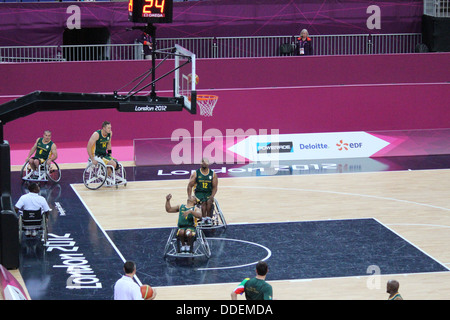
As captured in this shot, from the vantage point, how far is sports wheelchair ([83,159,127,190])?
21.9 meters

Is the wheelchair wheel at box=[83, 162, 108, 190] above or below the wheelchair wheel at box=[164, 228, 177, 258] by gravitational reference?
above

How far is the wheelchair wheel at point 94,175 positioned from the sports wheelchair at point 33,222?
4736mm

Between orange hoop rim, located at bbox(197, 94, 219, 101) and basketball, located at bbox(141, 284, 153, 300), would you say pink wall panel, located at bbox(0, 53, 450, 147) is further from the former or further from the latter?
basketball, located at bbox(141, 284, 153, 300)

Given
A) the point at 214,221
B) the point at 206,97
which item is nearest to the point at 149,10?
the point at 214,221

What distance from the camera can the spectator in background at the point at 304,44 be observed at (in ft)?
100

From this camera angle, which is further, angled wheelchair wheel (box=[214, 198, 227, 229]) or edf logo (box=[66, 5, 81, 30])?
edf logo (box=[66, 5, 81, 30])

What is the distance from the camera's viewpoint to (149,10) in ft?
49.5

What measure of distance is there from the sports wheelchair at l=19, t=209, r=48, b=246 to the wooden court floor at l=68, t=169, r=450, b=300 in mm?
1892

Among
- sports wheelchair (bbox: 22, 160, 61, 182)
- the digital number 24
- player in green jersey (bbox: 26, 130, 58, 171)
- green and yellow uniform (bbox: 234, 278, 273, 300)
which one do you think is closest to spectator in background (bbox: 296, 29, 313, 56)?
sports wheelchair (bbox: 22, 160, 61, 182)

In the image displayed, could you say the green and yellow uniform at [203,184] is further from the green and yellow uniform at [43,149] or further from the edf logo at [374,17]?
the edf logo at [374,17]

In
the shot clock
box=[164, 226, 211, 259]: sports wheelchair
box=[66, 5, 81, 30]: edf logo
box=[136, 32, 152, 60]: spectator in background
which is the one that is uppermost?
box=[66, 5, 81, 30]: edf logo

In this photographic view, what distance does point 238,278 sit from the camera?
15281mm

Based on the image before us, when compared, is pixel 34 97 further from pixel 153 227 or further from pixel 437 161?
pixel 437 161
